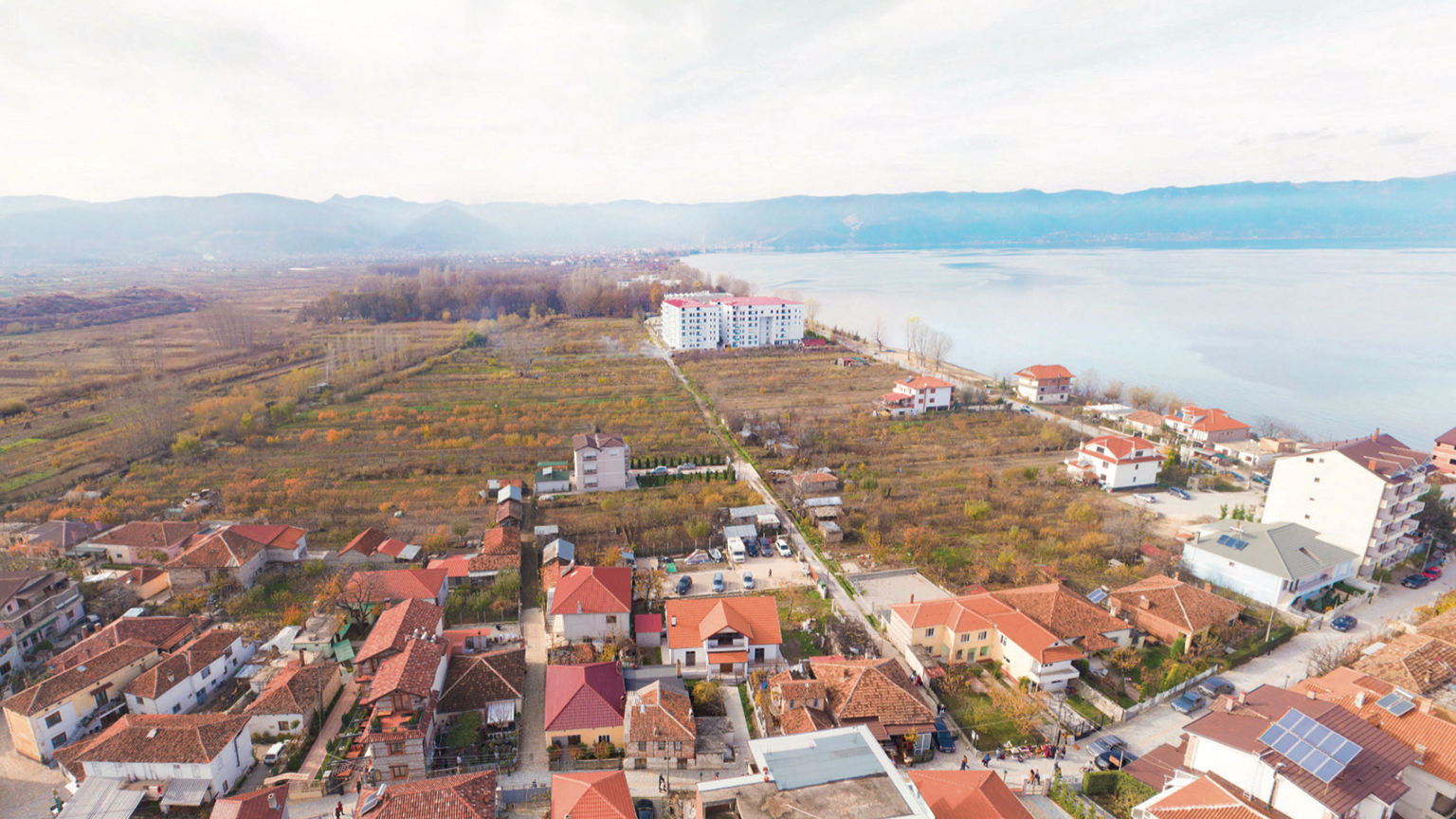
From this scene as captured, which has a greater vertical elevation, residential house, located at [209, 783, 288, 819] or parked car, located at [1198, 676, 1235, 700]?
residential house, located at [209, 783, 288, 819]

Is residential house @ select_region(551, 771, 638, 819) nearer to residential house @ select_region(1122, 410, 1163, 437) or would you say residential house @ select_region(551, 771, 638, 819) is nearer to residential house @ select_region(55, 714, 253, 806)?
A: residential house @ select_region(55, 714, 253, 806)

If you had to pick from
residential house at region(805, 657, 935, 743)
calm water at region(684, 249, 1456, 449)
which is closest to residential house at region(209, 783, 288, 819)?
residential house at region(805, 657, 935, 743)

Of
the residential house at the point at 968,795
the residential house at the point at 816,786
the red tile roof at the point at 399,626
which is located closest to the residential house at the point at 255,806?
the red tile roof at the point at 399,626

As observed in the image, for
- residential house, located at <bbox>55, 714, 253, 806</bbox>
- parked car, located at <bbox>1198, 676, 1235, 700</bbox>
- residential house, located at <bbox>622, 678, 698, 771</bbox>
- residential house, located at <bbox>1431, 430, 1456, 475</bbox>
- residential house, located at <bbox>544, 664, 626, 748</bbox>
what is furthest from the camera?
residential house, located at <bbox>1431, 430, 1456, 475</bbox>

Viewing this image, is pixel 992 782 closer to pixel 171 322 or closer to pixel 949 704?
pixel 949 704

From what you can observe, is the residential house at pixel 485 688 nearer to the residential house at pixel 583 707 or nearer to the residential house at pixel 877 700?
the residential house at pixel 583 707

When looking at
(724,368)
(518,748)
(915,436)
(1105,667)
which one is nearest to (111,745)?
(518,748)

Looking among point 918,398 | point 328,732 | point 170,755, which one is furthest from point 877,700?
point 918,398
